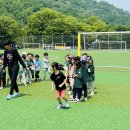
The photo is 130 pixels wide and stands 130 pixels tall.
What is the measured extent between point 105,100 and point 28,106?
2706 mm

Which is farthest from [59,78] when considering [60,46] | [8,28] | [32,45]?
[8,28]

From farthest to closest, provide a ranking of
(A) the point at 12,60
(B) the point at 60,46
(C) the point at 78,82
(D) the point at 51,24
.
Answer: (D) the point at 51,24, (B) the point at 60,46, (A) the point at 12,60, (C) the point at 78,82

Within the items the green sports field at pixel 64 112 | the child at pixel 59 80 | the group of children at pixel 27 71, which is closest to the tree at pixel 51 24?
the group of children at pixel 27 71

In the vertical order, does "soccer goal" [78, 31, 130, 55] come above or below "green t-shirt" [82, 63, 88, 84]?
above

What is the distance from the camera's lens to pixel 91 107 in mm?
11648

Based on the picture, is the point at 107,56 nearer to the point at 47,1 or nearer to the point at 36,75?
the point at 36,75

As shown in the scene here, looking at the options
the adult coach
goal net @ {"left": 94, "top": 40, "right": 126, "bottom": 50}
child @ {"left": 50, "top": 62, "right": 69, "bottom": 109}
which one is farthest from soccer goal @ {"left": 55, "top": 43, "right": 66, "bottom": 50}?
child @ {"left": 50, "top": 62, "right": 69, "bottom": 109}

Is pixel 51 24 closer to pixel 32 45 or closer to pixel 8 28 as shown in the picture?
pixel 8 28

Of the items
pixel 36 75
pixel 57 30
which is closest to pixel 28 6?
pixel 57 30

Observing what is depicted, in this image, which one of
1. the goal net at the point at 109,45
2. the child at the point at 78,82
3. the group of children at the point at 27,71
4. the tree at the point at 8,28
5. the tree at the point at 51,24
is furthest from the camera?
the tree at the point at 51,24

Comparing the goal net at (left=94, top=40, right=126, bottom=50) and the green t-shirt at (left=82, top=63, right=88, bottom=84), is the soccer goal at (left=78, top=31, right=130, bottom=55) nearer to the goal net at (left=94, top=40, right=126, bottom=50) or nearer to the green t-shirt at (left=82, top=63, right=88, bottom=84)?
the goal net at (left=94, top=40, right=126, bottom=50)

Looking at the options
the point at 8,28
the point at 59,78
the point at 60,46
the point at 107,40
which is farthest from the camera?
the point at 8,28

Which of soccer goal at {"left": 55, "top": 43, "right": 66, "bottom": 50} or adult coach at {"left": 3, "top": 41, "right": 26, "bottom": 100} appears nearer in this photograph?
adult coach at {"left": 3, "top": 41, "right": 26, "bottom": 100}

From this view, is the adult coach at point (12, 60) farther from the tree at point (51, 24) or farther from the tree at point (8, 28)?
the tree at point (51, 24)
